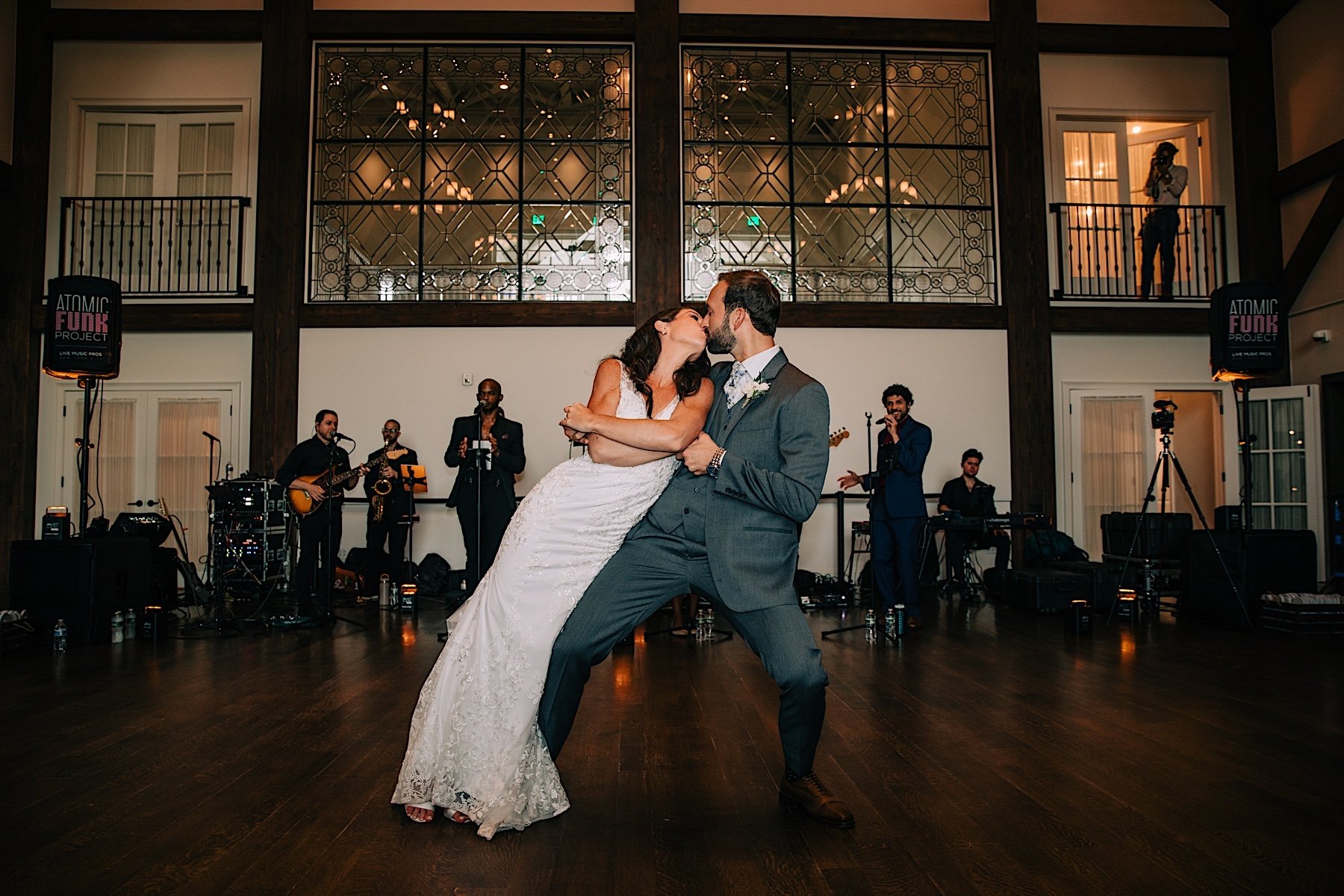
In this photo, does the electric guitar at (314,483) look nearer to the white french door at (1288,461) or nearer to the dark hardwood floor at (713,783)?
the dark hardwood floor at (713,783)

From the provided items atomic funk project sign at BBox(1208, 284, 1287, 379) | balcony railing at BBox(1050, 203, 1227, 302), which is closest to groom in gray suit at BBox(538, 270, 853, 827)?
atomic funk project sign at BBox(1208, 284, 1287, 379)

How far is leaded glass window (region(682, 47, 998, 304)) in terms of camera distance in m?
9.45

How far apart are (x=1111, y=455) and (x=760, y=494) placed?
28.6ft

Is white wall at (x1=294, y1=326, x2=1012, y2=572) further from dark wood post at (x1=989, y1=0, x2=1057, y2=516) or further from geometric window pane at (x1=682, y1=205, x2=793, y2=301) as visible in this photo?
geometric window pane at (x1=682, y1=205, x2=793, y2=301)

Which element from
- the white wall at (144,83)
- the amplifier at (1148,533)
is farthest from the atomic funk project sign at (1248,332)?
the white wall at (144,83)

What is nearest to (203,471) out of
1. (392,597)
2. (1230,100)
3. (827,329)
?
(392,597)

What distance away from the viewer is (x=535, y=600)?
243cm

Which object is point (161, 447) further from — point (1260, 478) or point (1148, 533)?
point (1260, 478)

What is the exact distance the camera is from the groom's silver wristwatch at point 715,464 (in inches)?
92.8

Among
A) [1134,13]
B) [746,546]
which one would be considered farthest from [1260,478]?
[746,546]

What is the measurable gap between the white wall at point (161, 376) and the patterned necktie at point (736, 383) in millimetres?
7908

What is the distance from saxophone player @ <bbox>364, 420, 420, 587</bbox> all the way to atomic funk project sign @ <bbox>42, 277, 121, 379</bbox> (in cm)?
193

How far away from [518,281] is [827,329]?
10.5ft

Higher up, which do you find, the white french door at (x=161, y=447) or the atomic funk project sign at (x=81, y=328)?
the atomic funk project sign at (x=81, y=328)
